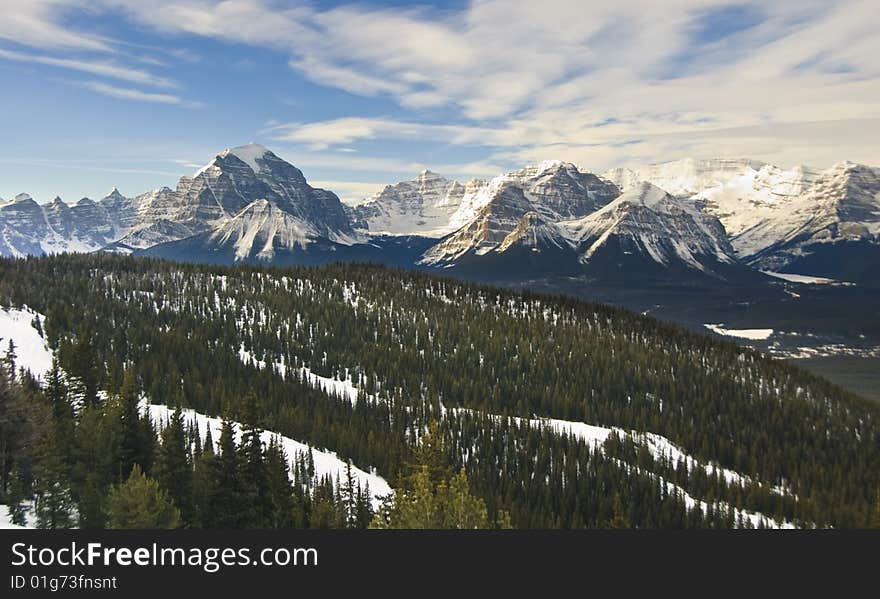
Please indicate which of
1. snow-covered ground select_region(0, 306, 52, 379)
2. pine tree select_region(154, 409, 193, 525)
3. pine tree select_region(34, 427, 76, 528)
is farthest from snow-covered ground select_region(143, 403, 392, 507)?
pine tree select_region(34, 427, 76, 528)

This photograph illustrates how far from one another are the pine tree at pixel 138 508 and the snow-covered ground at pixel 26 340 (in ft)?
291

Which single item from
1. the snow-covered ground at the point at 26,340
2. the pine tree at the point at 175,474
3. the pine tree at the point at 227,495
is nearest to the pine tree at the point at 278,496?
the pine tree at the point at 227,495

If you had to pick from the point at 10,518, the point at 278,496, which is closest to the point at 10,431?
the point at 10,518

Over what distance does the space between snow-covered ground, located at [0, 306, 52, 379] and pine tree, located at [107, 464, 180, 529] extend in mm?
88636

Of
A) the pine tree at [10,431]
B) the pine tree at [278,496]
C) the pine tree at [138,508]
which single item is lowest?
the pine tree at [278,496]

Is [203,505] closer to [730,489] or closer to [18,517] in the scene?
[18,517]

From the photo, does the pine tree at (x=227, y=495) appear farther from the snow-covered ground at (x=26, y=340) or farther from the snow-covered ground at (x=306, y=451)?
the snow-covered ground at (x=26, y=340)

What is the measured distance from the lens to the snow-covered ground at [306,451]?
368 feet

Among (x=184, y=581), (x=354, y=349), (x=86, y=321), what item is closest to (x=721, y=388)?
(x=354, y=349)

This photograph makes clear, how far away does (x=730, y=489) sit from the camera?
132 metres

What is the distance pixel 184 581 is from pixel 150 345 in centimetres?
14423

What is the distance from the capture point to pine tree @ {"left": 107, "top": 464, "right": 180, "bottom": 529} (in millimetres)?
47250

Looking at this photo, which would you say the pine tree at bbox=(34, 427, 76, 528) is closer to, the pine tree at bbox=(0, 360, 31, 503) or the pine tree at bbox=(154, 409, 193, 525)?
the pine tree at bbox=(0, 360, 31, 503)

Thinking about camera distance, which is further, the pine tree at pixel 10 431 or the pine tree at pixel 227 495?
the pine tree at pixel 227 495
